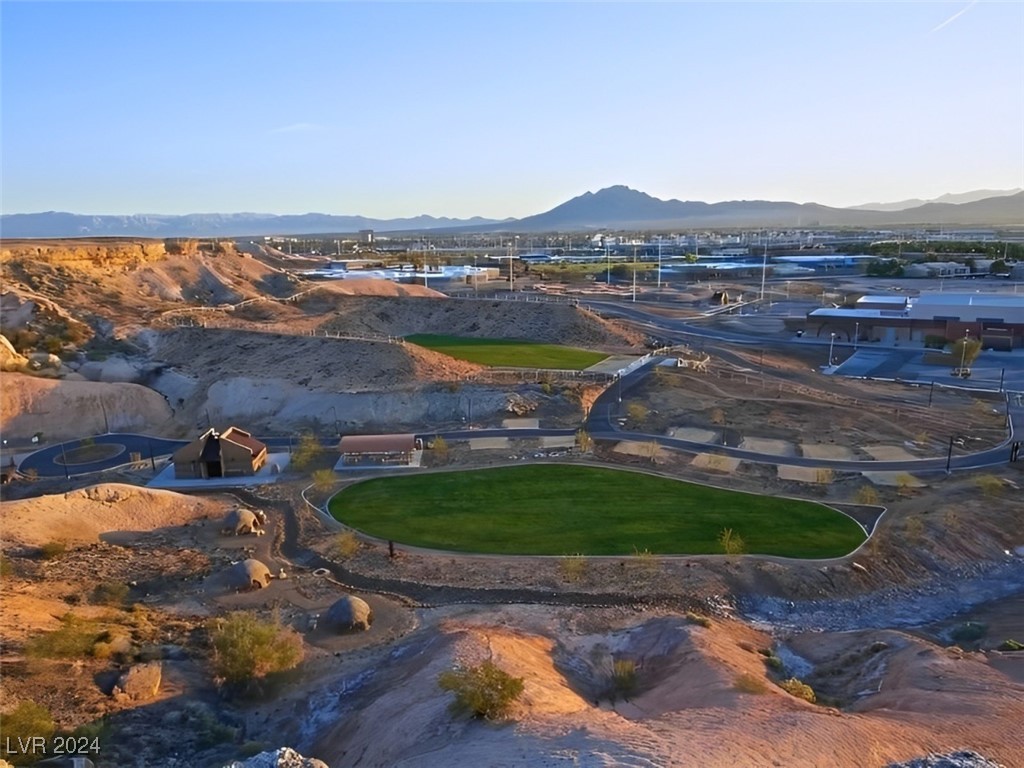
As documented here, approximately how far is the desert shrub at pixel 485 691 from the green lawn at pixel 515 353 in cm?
4436

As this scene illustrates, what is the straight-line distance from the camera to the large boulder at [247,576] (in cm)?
2908

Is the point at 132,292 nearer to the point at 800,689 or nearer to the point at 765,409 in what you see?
the point at 765,409

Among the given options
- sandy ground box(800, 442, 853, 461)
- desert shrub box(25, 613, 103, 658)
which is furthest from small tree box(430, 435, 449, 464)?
desert shrub box(25, 613, 103, 658)

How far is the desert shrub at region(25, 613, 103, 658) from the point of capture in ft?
72.2

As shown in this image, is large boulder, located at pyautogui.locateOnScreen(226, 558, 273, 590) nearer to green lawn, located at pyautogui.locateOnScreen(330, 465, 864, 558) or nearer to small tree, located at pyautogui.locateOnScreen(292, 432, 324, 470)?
green lawn, located at pyautogui.locateOnScreen(330, 465, 864, 558)

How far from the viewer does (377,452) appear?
43.1 m

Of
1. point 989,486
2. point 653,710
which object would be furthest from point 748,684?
point 989,486

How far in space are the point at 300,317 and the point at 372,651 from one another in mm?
62478

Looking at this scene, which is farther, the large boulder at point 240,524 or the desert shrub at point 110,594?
the large boulder at point 240,524

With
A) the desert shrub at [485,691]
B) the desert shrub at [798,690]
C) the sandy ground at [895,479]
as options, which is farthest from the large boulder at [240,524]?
the sandy ground at [895,479]

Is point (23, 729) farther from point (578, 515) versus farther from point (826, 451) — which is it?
point (826, 451)

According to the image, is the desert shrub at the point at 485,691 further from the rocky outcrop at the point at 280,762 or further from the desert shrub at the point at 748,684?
the desert shrub at the point at 748,684

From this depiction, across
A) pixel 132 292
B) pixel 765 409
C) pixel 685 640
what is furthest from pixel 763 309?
pixel 685 640

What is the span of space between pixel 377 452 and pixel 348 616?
1772 cm
